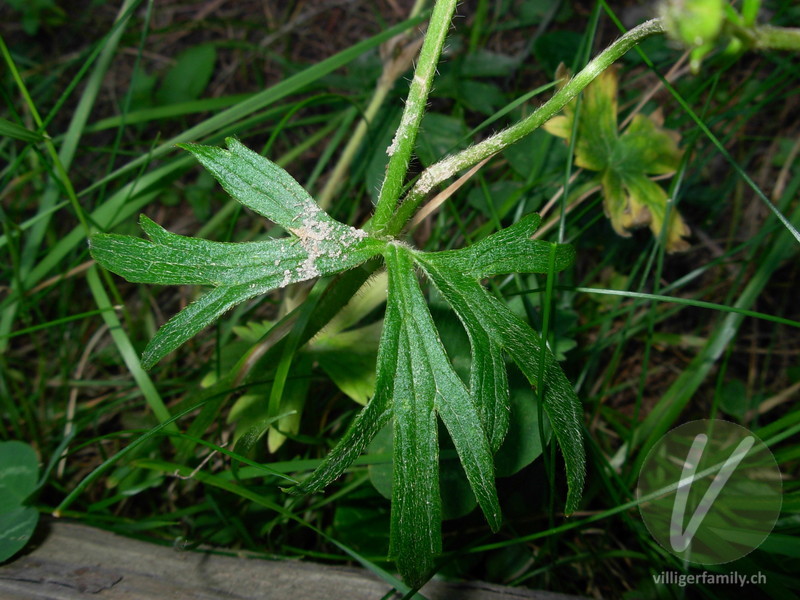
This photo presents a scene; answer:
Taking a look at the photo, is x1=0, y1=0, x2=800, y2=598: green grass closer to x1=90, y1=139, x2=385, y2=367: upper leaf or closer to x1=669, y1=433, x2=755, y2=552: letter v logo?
x1=669, y1=433, x2=755, y2=552: letter v logo

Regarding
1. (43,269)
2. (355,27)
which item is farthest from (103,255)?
A: (355,27)

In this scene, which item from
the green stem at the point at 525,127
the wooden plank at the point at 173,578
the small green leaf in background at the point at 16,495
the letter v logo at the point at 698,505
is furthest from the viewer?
the letter v logo at the point at 698,505

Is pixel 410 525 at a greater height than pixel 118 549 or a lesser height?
greater

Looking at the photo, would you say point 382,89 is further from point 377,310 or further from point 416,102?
point 416,102

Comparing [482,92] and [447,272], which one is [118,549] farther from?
[482,92]

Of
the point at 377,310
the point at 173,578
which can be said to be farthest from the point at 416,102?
the point at 173,578

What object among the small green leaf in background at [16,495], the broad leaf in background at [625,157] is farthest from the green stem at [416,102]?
the small green leaf in background at [16,495]

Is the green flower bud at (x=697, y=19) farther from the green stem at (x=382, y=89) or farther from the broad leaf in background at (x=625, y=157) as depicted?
the green stem at (x=382, y=89)
